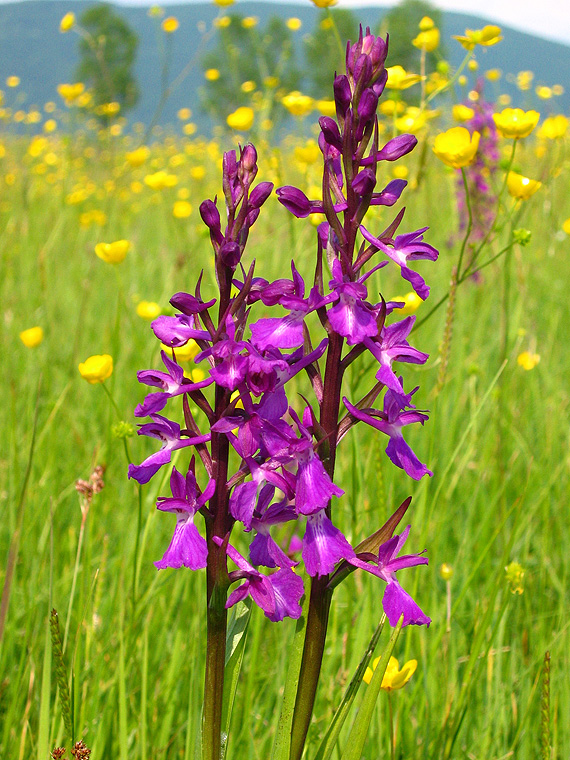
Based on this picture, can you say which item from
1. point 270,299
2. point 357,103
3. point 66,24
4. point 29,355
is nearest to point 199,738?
point 270,299

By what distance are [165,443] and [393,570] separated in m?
0.35

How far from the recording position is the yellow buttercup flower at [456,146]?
64.9 inches

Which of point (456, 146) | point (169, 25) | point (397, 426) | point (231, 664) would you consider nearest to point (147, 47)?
point (169, 25)

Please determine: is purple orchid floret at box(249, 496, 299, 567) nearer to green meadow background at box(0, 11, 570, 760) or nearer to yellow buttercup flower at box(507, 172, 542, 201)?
green meadow background at box(0, 11, 570, 760)

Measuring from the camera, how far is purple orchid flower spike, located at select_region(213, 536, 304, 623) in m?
0.85

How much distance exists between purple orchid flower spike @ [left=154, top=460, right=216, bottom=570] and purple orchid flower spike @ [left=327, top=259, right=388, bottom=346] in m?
0.24

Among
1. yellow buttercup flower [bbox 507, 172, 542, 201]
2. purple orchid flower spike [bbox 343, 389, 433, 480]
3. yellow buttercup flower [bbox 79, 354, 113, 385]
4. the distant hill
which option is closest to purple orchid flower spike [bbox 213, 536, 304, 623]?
purple orchid flower spike [bbox 343, 389, 433, 480]

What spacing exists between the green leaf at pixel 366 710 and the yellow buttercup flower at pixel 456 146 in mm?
1179

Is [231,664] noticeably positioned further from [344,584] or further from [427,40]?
[427,40]

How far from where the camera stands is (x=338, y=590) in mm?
2078

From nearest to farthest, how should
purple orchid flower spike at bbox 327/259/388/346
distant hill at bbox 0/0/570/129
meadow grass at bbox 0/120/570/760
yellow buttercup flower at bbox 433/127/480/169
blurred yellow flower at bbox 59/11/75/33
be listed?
1. purple orchid flower spike at bbox 327/259/388/346
2. meadow grass at bbox 0/120/570/760
3. yellow buttercup flower at bbox 433/127/480/169
4. blurred yellow flower at bbox 59/11/75/33
5. distant hill at bbox 0/0/570/129

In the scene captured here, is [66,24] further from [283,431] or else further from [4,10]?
[4,10]

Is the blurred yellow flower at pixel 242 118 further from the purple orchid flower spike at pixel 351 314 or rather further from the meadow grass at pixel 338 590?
the purple orchid flower spike at pixel 351 314

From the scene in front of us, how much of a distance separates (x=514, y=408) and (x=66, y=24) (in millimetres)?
2956
